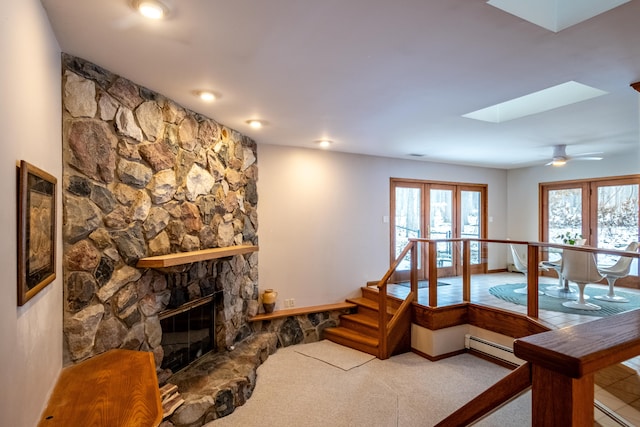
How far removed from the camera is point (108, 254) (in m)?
2.45

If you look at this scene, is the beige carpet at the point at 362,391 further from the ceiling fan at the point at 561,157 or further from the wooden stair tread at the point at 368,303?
the ceiling fan at the point at 561,157

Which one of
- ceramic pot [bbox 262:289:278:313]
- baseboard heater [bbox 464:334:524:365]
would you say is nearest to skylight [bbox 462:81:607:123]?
baseboard heater [bbox 464:334:524:365]

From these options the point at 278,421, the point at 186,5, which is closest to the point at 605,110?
the point at 186,5

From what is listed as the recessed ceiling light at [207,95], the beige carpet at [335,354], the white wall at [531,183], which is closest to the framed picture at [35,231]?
the recessed ceiling light at [207,95]

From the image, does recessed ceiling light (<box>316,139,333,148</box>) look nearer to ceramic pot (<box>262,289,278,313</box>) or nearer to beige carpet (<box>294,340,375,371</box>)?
ceramic pot (<box>262,289,278,313</box>)

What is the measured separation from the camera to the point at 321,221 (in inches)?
207

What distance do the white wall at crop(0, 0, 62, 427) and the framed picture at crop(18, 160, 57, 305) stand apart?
1.8 inches

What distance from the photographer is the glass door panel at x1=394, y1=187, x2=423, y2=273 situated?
241 inches

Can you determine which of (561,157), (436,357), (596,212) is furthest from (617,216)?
(436,357)

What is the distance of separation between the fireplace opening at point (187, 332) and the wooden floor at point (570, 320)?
8.89 feet

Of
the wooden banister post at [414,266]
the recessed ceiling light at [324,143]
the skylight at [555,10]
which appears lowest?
the wooden banister post at [414,266]

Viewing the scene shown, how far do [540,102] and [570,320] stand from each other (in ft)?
7.81

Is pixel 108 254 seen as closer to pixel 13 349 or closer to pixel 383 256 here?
pixel 13 349

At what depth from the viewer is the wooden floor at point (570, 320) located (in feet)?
2.27
